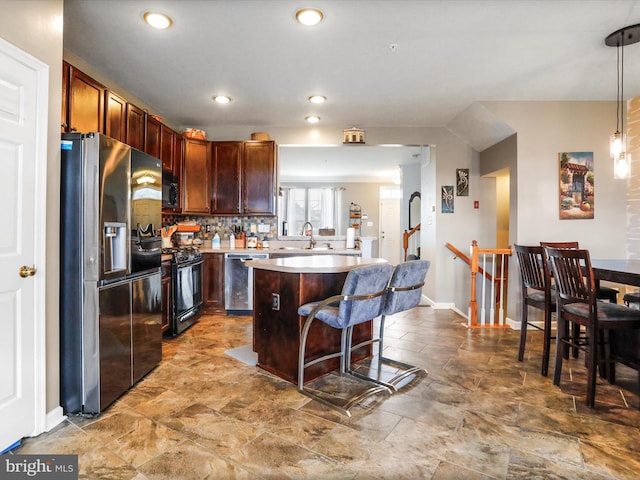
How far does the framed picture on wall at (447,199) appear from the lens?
523 centimetres

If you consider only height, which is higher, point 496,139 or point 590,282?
point 496,139

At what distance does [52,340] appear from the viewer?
2096 millimetres

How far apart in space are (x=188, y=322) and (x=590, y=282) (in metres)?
3.77

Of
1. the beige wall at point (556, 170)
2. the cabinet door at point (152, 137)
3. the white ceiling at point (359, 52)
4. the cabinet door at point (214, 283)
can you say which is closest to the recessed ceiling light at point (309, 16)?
the white ceiling at point (359, 52)

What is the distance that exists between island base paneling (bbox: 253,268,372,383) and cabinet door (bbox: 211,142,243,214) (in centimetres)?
240

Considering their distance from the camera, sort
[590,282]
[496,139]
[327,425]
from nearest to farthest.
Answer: [327,425]
[590,282]
[496,139]

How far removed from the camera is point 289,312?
106 inches

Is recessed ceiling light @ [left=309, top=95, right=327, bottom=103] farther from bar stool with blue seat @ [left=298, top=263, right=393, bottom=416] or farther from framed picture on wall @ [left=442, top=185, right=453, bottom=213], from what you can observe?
bar stool with blue seat @ [left=298, top=263, right=393, bottom=416]

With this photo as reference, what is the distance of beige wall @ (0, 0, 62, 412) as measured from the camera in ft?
6.52

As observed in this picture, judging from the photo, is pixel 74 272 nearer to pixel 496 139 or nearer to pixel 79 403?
Result: pixel 79 403

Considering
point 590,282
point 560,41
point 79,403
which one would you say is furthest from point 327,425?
point 560,41

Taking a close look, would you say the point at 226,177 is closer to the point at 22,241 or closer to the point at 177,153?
→ the point at 177,153

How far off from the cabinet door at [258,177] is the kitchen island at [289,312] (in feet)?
7.53

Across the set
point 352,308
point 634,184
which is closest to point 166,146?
point 352,308
